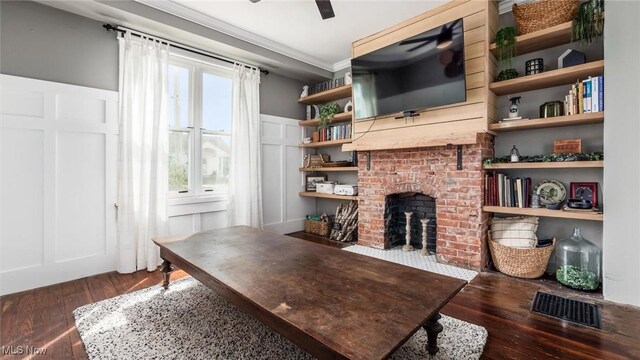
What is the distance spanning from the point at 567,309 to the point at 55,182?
4215 mm

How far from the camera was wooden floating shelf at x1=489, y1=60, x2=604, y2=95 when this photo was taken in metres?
2.25

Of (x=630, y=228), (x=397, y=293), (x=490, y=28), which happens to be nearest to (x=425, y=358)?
(x=397, y=293)

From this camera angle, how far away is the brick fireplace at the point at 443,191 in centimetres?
277

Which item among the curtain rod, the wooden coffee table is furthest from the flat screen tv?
the wooden coffee table

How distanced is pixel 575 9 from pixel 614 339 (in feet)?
8.16

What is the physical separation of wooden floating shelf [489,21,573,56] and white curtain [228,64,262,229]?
285cm

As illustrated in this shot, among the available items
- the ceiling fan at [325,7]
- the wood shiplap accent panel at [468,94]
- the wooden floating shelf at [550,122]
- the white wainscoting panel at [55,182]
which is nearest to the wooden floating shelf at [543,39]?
the wood shiplap accent panel at [468,94]

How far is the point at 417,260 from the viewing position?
3.10 m

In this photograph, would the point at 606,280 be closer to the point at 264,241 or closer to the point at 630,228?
the point at 630,228

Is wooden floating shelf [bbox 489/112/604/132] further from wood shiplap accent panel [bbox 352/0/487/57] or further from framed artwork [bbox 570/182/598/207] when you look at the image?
wood shiplap accent panel [bbox 352/0/487/57]

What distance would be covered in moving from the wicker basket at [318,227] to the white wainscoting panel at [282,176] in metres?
0.22

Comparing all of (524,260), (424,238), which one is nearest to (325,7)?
(424,238)

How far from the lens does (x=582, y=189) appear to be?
2.45 metres

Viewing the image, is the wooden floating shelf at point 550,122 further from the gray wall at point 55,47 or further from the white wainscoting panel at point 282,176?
the gray wall at point 55,47
